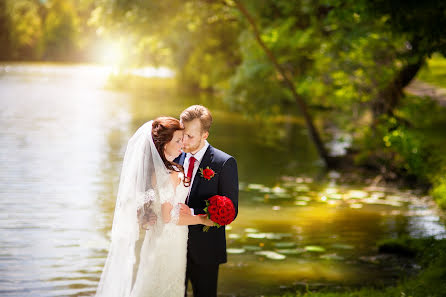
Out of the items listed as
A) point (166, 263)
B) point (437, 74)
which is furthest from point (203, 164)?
point (437, 74)

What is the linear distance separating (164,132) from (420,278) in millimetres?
4833

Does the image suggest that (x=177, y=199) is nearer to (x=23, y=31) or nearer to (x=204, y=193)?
(x=204, y=193)

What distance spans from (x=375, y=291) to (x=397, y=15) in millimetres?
4178

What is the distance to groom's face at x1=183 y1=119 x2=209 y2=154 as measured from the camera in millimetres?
5004

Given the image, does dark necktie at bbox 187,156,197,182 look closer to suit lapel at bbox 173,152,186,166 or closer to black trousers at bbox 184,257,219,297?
suit lapel at bbox 173,152,186,166

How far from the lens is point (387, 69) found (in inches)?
693

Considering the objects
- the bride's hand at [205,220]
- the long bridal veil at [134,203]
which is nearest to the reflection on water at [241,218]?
the long bridal veil at [134,203]

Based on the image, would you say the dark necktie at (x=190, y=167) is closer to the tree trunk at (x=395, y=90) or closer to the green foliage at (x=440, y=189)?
the green foliage at (x=440, y=189)

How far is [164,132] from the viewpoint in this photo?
16.5 feet

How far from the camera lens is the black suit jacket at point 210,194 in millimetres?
5188

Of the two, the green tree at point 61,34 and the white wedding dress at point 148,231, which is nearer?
the white wedding dress at point 148,231

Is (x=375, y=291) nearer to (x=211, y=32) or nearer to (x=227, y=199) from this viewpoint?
(x=227, y=199)

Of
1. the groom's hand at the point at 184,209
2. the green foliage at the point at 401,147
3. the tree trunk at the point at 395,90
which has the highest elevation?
the tree trunk at the point at 395,90

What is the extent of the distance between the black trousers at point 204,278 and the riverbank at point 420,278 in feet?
9.20
